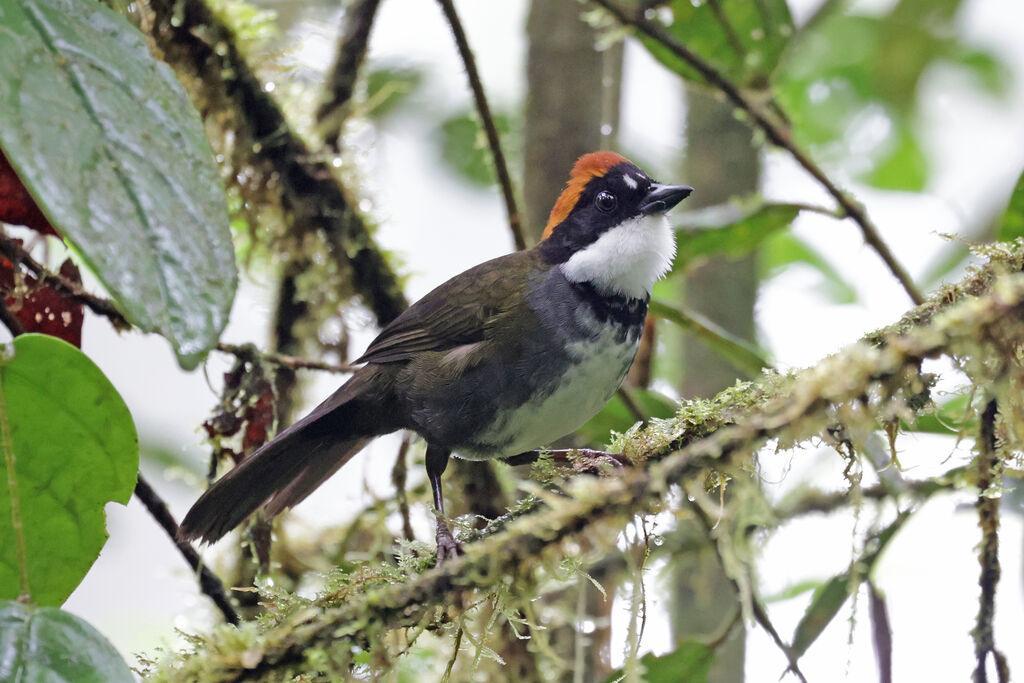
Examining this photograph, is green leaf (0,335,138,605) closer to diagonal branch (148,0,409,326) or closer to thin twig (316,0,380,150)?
diagonal branch (148,0,409,326)

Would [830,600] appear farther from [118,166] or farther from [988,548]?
[118,166]

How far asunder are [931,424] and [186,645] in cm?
185

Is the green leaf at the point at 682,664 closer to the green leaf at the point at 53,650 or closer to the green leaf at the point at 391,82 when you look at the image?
the green leaf at the point at 53,650

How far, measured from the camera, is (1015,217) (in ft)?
7.05

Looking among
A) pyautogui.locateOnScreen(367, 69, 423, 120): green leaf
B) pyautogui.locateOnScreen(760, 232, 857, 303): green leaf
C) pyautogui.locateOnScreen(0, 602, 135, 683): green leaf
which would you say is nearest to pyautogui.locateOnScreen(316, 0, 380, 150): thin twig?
pyautogui.locateOnScreen(367, 69, 423, 120): green leaf

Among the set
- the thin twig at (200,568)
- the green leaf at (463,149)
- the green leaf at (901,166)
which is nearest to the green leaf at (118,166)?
the thin twig at (200,568)

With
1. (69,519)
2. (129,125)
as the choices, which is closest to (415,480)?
(69,519)

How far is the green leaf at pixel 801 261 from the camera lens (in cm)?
429

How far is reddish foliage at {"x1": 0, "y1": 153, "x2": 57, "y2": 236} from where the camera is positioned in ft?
6.72

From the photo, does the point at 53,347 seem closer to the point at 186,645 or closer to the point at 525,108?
the point at 186,645

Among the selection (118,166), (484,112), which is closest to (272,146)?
(484,112)

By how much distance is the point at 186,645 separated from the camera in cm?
177

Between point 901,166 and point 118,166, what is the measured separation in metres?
4.38

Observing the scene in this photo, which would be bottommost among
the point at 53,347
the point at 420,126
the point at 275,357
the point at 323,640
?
the point at 323,640
